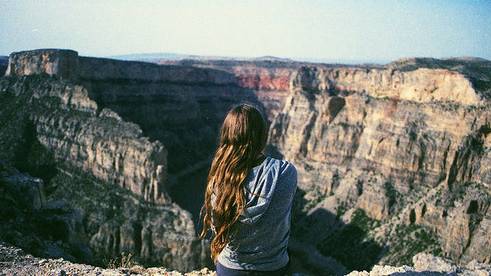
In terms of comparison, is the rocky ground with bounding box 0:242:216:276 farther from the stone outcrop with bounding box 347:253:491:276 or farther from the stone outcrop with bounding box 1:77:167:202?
the stone outcrop with bounding box 1:77:167:202

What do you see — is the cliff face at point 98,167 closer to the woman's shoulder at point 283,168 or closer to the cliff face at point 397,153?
the cliff face at point 397,153

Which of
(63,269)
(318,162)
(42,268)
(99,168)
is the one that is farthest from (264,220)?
(318,162)

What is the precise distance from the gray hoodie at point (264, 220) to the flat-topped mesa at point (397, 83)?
41.6 m

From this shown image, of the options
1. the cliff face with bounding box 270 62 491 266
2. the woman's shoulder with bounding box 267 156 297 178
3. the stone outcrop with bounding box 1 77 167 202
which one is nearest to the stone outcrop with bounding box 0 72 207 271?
the stone outcrop with bounding box 1 77 167 202

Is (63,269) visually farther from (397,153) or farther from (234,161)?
(397,153)

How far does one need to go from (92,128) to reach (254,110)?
47920 mm

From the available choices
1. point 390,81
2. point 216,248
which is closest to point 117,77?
point 390,81

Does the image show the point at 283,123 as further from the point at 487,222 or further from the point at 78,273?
the point at 78,273

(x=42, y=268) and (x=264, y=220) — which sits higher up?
(x=264, y=220)

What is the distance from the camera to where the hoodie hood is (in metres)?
6.34

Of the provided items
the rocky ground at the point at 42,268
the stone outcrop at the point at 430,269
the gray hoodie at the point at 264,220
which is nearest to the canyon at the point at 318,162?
the rocky ground at the point at 42,268

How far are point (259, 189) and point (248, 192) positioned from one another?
0.15 metres

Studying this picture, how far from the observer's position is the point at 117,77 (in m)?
73.9

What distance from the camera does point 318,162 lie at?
58.0m
